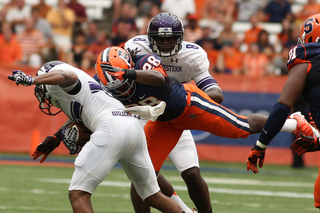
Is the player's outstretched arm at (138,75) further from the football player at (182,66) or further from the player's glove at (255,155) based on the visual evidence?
the player's glove at (255,155)

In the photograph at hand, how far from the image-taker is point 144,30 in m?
10.9

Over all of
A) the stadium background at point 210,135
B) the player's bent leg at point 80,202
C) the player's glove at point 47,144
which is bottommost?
the stadium background at point 210,135

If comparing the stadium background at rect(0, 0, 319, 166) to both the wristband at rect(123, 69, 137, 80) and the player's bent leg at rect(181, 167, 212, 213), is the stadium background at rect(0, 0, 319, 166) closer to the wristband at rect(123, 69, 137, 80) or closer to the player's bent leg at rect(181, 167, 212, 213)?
the player's bent leg at rect(181, 167, 212, 213)

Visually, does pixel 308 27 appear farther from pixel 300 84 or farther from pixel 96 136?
pixel 96 136

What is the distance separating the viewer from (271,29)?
13289 mm

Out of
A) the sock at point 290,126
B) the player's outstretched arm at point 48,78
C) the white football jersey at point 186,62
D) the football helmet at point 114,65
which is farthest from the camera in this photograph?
the white football jersey at point 186,62

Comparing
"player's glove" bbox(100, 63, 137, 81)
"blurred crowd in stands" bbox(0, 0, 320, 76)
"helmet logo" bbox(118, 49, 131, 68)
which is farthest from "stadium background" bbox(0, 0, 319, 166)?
"player's glove" bbox(100, 63, 137, 81)

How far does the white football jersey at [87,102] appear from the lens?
3865mm

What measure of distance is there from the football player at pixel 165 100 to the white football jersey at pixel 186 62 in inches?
18.8

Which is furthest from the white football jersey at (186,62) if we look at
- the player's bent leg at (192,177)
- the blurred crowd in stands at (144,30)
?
the blurred crowd in stands at (144,30)

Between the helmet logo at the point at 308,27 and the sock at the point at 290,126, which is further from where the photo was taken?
the sock at the point at 290,126

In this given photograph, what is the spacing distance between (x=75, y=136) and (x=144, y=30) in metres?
7.08

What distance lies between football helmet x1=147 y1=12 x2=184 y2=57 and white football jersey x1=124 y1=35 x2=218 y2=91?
15 cm

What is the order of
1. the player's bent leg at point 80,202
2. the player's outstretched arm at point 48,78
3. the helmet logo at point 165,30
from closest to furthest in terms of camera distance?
the player's outstretched arm at point 48,78, the player's bent leg at point 80,202, the helmet logo at point 165,30
